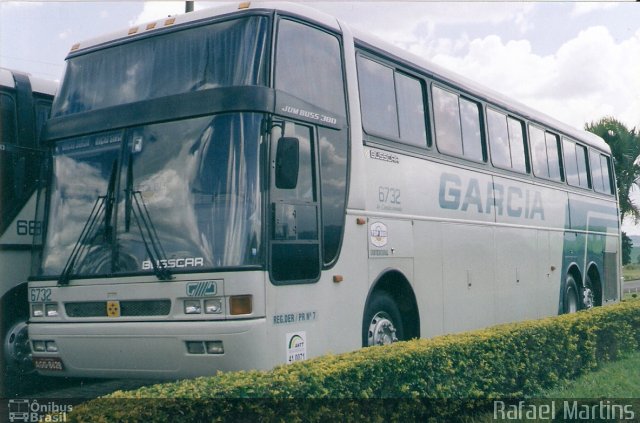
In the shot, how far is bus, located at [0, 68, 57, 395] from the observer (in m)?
9.61

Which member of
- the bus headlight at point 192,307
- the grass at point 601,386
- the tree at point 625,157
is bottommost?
the grass at point 601,386

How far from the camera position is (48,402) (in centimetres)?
876

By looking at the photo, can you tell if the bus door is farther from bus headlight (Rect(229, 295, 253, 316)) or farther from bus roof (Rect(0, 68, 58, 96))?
bus roof (Rect(0, 68, 58, 96))

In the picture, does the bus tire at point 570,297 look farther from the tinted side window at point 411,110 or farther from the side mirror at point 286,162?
the side mirror at point 286,162

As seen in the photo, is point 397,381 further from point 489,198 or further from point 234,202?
point 489,198

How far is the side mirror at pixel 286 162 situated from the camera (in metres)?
7.11

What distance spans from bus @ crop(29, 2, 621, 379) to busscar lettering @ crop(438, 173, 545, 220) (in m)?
0.46

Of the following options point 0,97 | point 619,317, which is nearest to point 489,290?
point 619,317

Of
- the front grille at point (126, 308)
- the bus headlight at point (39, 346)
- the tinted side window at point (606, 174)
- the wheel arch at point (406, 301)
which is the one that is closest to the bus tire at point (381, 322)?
the wheel arch at point (406, 301)

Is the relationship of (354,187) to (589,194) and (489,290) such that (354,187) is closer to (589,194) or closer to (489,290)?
(489,290)

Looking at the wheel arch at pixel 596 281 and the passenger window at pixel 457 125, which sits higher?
the passenger window at pixel 457 125

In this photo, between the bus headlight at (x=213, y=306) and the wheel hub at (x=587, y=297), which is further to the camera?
the wheel hub at (x=587, y=297)

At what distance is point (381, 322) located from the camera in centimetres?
873

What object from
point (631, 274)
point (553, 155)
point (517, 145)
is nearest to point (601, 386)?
point (517, 145)
